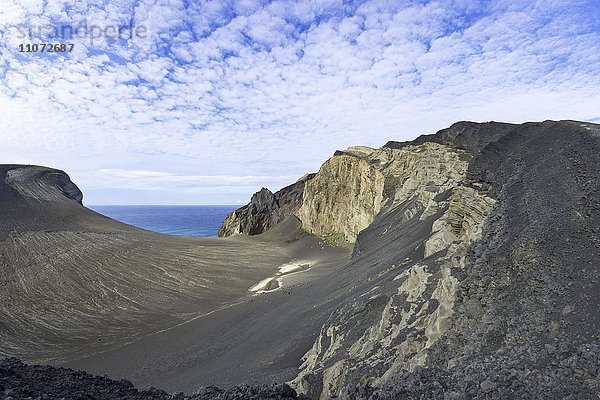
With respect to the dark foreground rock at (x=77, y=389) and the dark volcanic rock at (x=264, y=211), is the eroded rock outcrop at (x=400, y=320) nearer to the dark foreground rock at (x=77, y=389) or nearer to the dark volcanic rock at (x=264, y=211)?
the dark foreground rock at (x=77, y=389)

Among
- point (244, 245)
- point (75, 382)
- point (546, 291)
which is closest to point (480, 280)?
point (546, 291)

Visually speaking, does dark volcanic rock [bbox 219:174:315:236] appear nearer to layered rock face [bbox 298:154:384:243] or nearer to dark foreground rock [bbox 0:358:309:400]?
layered rock face [bbox 298:154:384:243]

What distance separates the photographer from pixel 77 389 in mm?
5359

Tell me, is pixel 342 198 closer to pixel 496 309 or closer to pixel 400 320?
pixel 400 320

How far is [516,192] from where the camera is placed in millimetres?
9664

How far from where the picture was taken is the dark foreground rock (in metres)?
4.86

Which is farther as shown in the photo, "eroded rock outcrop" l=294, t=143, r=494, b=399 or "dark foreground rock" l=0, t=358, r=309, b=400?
Result: "eroded rock outcrop" l=294, t=143, r=494, b=399

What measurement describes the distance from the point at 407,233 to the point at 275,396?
49.7 feet

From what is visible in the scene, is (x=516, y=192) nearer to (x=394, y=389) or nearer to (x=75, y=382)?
(x=394, y=389)

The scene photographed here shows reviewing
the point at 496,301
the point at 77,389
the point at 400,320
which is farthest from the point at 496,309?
the point at 77,389

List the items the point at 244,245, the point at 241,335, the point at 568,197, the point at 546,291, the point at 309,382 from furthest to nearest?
the point at 244,245 → the point at 241,335 → the point at 568,197 → the point at 309,382 → the point at 546,291

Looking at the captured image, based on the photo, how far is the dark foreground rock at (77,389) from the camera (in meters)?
4.86

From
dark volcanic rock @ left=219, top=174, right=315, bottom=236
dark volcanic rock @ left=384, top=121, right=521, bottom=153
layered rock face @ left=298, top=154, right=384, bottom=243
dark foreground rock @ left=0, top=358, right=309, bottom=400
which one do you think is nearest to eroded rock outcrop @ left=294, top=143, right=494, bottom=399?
Answer: dark foreground rock @ left=0, top=358, right=309, bottom=400

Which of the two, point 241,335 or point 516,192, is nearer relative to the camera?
point 516,192
